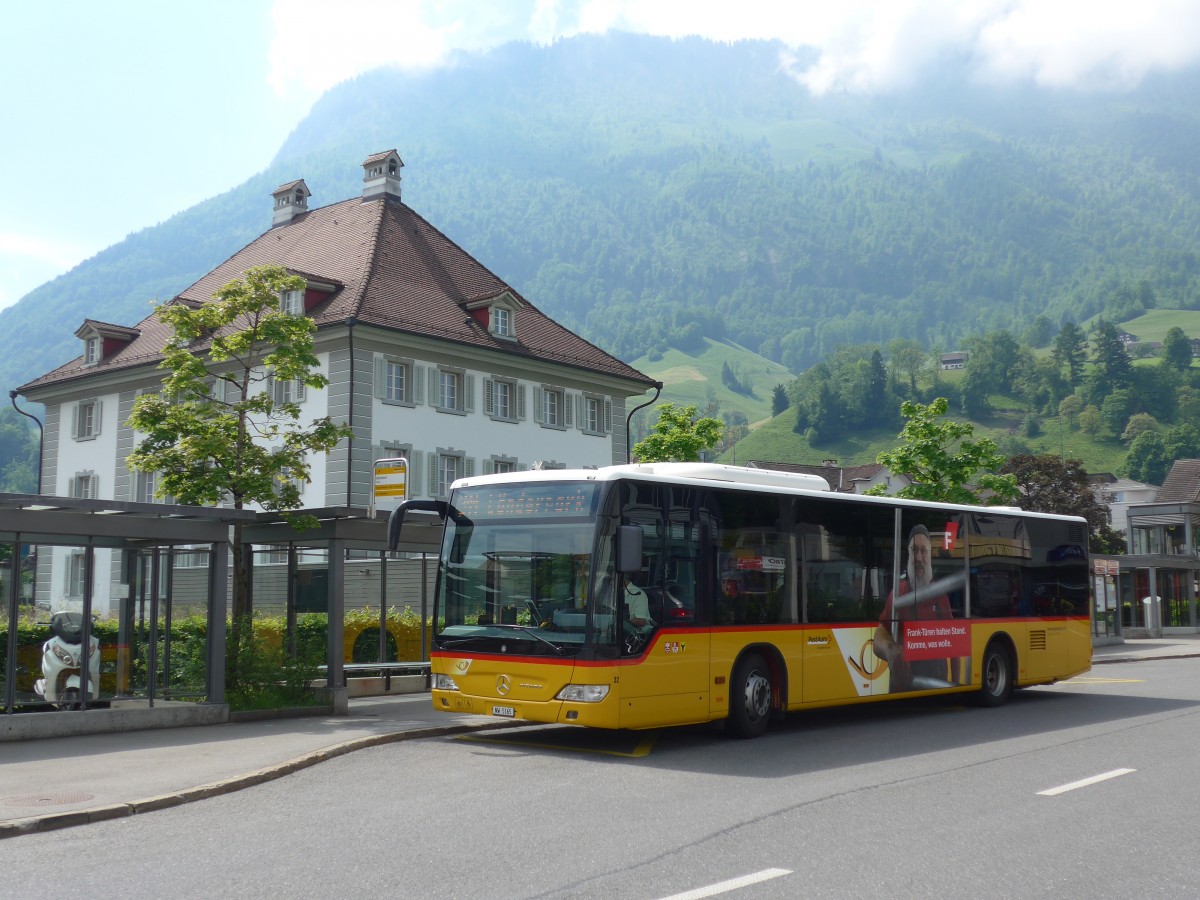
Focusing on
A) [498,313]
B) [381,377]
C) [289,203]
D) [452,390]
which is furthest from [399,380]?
[289,203]

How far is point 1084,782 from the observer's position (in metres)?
10.9

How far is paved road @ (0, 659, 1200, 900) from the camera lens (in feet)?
23.8

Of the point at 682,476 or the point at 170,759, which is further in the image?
the point at 682,476

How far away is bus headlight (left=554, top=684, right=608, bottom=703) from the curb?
2.34 m

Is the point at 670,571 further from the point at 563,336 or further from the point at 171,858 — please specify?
the point at 563,336

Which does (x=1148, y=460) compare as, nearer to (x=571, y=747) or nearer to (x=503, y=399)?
(x=503, y=399)

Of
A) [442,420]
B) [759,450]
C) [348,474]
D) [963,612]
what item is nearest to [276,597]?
[963,612]

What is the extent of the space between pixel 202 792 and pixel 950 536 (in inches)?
426

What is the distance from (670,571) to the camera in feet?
43.7

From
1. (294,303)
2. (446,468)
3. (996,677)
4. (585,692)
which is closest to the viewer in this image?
(585,692)

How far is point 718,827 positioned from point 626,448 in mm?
35950

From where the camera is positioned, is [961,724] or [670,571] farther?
[961,724]

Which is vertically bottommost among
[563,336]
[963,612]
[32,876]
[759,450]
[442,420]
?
[32,876]

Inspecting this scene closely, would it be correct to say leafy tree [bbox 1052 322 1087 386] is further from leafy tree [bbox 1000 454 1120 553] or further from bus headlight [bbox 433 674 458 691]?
bus headlight [bbox 433 674 458 691]
